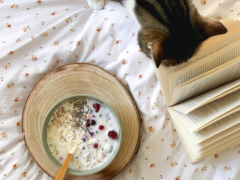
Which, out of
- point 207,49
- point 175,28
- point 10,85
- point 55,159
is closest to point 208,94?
point 207,49

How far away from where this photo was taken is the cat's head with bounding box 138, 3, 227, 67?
816 millimetres

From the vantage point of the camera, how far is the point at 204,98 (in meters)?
0.92

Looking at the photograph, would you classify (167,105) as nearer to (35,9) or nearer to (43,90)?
(43,90)

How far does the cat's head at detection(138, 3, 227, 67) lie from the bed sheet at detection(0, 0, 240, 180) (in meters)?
0.20

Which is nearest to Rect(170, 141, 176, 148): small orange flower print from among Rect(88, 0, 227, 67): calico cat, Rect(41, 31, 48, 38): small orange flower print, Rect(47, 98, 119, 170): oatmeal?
Rect(47, 98, 119, 170): oatmeal

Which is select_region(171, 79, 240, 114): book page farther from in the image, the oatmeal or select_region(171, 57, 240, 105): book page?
the oatmeal

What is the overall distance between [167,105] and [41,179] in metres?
0.52

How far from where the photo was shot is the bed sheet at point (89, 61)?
1.02 m

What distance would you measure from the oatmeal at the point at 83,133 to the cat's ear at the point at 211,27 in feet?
1.31

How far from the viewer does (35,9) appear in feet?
3.51

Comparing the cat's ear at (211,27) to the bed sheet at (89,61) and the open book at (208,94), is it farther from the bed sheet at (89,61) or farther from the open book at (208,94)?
the bed sheet at (89,61)

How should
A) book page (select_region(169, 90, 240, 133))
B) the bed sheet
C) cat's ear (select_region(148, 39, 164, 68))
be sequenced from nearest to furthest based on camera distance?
1. cat's ear (select_region(148, 39, 164, 68))
2. book page (select_region(169, 90, 240, 133))
3. the bed sheet

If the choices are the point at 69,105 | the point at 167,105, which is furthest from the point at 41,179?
the point at 167,105

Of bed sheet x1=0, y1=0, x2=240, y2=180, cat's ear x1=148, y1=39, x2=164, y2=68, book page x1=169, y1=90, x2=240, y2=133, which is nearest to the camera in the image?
cat's ear x1=148, y1=39, x2=164, y2=68
